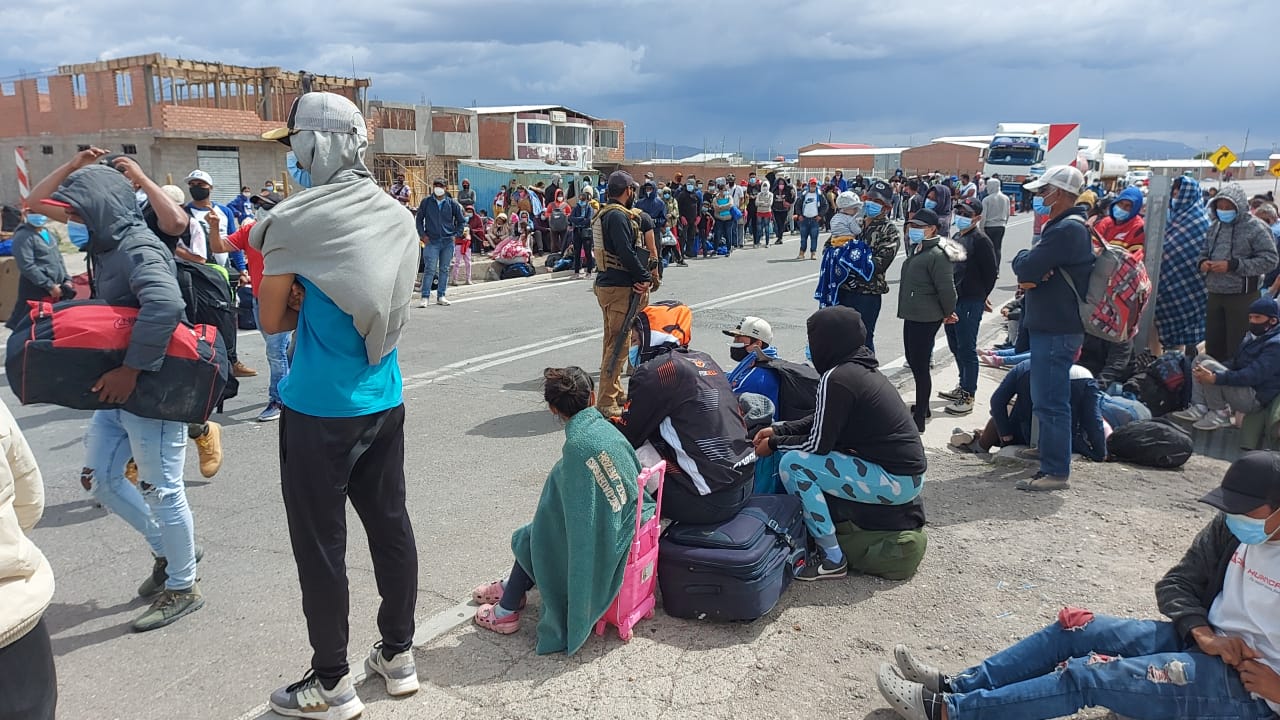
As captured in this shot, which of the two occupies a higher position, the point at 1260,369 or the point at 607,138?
the point at 607,138

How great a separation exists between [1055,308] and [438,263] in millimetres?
9967

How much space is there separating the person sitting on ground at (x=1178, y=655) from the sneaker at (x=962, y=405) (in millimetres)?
4681

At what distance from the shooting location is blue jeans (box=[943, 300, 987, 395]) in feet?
25.8

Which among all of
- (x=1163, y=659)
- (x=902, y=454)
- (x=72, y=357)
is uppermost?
(x=72, y=357)

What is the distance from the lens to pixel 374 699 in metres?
3.30

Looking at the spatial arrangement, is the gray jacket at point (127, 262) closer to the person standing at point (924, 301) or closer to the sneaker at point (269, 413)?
the sneaker at point (269, 413)

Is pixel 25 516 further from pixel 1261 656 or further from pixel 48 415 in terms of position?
pixel 48 415

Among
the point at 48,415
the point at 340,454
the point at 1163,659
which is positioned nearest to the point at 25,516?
the point at 340,454

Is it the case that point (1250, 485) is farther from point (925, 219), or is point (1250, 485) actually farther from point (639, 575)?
point (925, 219)

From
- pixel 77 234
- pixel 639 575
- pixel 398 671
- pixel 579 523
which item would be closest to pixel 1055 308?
pixel 639 575

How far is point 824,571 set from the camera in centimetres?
434

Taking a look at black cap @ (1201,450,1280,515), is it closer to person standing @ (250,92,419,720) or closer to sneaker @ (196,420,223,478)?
person standing @ (250,92,419,720)

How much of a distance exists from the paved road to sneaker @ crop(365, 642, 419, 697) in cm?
36

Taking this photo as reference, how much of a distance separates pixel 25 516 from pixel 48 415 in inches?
235
